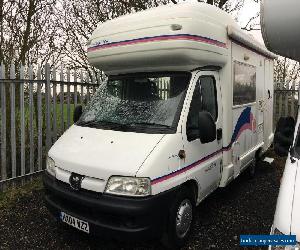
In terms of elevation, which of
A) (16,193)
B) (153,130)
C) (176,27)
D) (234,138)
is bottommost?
(16,193)

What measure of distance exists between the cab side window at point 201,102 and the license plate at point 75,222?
5.09ft

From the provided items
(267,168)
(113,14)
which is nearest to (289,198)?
(267,168)

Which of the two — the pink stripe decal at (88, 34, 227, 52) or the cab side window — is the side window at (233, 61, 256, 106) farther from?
the pink stripe decal at (88, 34, 227, 52)

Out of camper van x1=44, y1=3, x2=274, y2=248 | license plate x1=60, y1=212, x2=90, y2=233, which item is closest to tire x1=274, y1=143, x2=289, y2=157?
camper van x1=44, y1=3, x2=274, y2=248

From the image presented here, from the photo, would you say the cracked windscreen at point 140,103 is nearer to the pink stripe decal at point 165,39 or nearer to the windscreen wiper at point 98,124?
the windscreen wiper at point 98,124

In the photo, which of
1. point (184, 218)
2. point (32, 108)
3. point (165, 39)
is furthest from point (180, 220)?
point (32, 108)

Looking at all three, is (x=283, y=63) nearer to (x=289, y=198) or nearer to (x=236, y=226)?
(x=236, y=226)

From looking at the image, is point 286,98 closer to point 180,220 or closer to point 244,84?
point 244,84

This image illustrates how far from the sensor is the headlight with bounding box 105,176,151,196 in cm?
341

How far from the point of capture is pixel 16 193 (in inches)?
221

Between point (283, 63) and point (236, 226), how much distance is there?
60.4 feet

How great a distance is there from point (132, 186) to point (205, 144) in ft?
4.65

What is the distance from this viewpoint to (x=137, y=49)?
4.32 meters

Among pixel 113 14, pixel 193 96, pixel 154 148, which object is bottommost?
pixel 154 148
